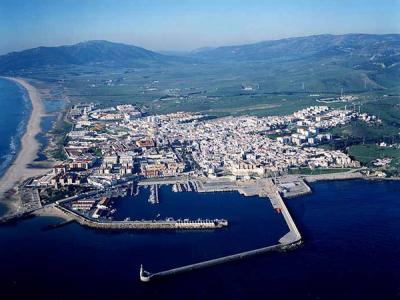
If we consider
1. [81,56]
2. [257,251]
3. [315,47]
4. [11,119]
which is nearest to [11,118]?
[11,119]

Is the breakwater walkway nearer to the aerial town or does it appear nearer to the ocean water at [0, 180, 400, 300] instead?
the ocean water at [0, 180, 400, 300]

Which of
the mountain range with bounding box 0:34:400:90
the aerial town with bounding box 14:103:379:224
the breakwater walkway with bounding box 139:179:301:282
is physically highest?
the mountain range with bounding box 0:34:400:90

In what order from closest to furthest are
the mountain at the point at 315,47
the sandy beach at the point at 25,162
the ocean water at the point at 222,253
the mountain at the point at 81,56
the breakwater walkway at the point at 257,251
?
Result: 1. the ocean water at the point at 222,253
2. the breakwater walkway at the point at 257,251
3. the sandy beach at the point at 25,162
4. the mountain at the point at 315,47
5. the mountain at the point at 81,56

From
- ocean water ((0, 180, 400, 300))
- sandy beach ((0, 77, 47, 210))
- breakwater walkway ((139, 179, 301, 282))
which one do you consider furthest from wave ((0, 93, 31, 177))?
breakwater walkway ((139, 179, 301, 282))

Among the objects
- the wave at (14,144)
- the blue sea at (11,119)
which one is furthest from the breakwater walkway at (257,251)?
the wave at (14,144)

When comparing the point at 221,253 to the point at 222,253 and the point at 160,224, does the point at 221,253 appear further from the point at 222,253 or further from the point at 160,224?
the point at 160,224

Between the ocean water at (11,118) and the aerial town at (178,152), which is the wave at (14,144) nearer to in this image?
the ocean water at (11,118)
